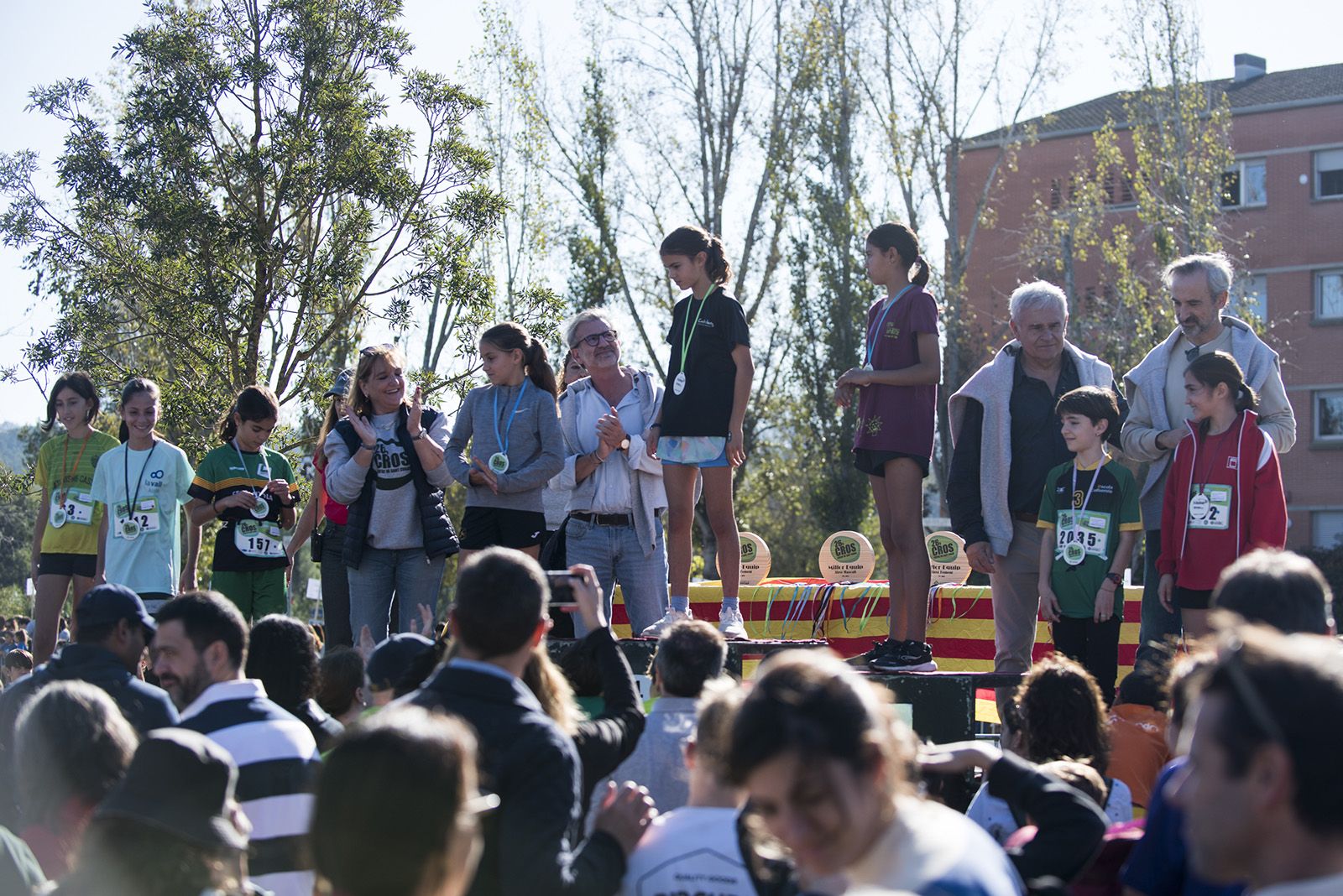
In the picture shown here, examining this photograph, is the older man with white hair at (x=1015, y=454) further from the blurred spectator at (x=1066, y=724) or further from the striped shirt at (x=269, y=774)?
the striped shirt at (x=269, y=774)

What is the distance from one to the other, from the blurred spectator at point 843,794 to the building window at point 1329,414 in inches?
1560

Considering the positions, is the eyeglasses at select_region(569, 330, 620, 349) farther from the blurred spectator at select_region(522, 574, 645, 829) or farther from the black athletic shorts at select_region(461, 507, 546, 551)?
the blurred spectator at select_region(522, 574, 645, 829)

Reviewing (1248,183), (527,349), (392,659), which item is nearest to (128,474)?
(527,349)

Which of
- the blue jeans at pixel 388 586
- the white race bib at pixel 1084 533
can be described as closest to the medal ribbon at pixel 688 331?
the blue jeans at pixel 388 586

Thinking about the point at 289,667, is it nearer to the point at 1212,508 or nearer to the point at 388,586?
the point at 388,586

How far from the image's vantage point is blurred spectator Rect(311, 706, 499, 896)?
1843 millimetres

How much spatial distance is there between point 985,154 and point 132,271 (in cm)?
3495

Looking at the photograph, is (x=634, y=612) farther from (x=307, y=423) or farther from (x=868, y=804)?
(x=307, y=423)

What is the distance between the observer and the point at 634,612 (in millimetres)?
7180

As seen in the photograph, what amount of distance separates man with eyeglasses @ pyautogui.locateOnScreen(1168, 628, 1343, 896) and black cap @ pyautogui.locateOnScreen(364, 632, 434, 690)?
2.89m

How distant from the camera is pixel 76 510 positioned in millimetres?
7754

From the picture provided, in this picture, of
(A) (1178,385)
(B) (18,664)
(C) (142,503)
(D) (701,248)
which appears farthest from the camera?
(B) (18,664)

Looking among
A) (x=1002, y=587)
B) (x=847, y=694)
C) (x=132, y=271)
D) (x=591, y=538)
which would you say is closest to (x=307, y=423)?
(x=132, y=271)

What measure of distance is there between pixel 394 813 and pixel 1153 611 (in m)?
4.84
